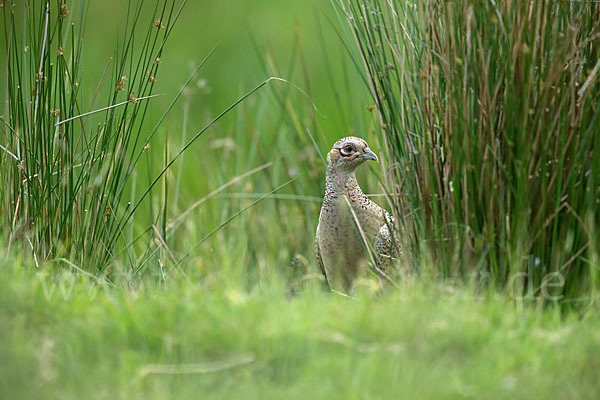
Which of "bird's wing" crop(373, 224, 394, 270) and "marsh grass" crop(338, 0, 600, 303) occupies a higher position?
"marsh grass" crop(338, 0, 600, 303)

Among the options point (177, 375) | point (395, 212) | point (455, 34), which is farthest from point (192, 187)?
point (177, 375)

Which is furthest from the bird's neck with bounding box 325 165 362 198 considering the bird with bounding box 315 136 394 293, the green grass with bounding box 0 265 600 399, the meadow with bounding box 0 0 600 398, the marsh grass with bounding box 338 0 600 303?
the green grass with bounding box 0 265 600 399

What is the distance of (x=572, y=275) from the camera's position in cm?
364

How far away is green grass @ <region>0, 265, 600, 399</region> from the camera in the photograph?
9.00ft

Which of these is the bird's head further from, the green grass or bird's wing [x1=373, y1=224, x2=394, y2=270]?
the green grass

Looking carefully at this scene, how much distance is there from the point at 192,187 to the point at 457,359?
550cm

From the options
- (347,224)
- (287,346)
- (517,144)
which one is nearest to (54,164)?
(347,224)

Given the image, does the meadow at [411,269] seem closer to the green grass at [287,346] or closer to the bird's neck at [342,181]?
the green grass at [287,346]

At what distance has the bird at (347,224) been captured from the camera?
4828 millimetres

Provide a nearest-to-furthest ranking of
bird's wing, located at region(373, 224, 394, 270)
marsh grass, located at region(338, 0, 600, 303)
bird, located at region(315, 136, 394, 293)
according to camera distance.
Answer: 1. marsh grass, located at region(338, 0, 600, 303)
2. bird's wing, located at region(373, 224, 394, 270)
3. bird, located at region(315, 136, 394, 293)

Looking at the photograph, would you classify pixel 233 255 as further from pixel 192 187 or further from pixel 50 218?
pixel 192 187

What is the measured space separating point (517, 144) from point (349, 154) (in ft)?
4.90

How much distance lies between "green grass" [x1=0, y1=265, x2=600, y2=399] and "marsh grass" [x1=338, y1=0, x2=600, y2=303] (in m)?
0.39

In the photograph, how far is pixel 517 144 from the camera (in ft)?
11.9
